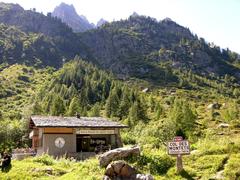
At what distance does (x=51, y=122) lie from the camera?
148ft

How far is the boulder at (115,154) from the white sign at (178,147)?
2.16m

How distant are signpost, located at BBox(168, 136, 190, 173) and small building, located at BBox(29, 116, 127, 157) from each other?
23884 mm

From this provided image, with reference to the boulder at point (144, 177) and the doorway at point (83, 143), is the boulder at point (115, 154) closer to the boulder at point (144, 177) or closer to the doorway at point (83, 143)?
the boulder at point (144, 177)

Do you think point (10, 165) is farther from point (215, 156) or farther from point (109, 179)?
point (215, 156)

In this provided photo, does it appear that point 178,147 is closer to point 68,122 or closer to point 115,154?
point 115,154

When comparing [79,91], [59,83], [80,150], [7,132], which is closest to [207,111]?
[79,91]

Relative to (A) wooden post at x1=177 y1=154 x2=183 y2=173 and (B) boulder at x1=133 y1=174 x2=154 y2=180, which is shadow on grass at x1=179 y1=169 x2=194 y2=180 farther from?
(B) boulder at x1=133 y1=174 x2=154 y2=180

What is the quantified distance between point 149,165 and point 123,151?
6.26 feet

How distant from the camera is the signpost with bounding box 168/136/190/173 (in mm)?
21280

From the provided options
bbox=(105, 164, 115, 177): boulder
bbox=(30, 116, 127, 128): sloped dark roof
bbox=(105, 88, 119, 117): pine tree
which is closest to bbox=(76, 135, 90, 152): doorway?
bbox=(30, 116, 127, 128): sloped dark roof

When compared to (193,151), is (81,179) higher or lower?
lower

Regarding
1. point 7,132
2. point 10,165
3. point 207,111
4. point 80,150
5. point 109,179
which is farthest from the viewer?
point 207,111

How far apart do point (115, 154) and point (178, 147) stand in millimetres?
3884

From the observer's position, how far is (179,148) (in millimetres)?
21656
